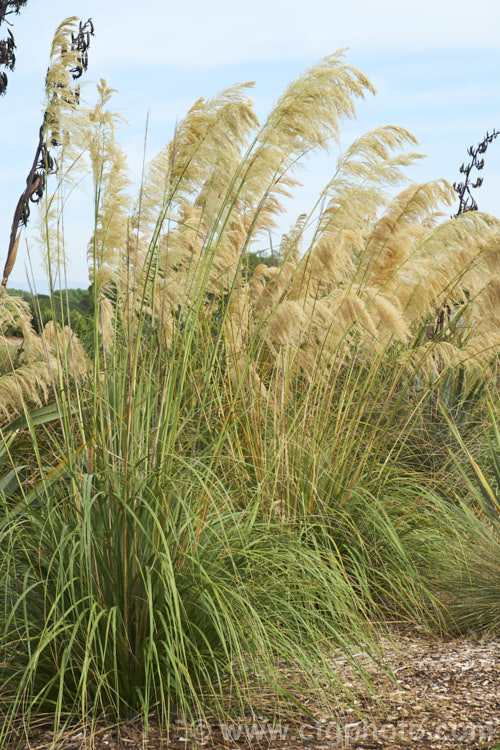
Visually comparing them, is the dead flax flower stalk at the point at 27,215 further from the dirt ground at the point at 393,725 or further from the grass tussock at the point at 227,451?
the dirt ground at the point at 393,725

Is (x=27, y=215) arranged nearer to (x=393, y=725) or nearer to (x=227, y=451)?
(x=227, y=451)

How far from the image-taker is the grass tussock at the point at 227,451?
8.77 feet

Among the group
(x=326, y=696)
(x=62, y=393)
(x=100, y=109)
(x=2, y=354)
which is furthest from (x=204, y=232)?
(x=326, y=696)

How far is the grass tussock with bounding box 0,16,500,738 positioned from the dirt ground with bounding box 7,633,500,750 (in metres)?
0.10

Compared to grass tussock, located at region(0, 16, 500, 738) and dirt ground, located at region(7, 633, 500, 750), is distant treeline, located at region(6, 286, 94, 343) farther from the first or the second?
dirt ground, located at region(7, 633, 500, 750)

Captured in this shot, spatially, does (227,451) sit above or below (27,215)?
below

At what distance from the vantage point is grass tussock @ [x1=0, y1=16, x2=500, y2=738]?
267cm

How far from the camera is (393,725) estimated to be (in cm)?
274

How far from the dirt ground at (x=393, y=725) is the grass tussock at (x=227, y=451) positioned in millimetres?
A: 95

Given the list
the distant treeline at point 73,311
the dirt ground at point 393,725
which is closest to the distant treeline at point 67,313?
the distant treeline at point 73,311

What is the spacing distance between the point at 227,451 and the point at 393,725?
5.75 feet

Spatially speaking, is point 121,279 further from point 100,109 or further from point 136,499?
point 136,499

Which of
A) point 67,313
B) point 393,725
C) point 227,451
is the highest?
point 67,313

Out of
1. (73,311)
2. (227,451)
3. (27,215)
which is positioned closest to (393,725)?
(227,451)
